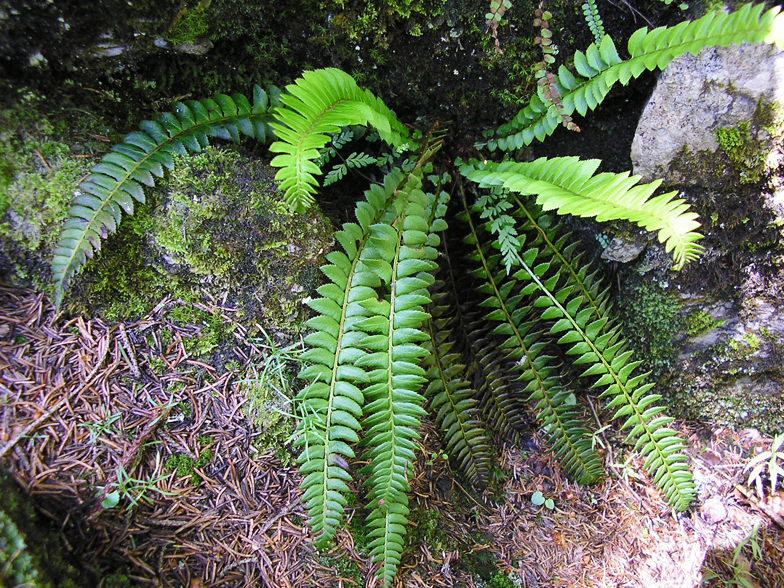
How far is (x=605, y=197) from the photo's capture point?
6.29 feet

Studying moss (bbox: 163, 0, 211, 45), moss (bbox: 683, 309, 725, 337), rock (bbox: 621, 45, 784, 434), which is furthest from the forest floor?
moss (bbox: 163, 0, 211, 45)

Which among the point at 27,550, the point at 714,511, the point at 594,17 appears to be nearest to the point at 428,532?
the point at 27,550

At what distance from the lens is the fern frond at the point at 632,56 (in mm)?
1691

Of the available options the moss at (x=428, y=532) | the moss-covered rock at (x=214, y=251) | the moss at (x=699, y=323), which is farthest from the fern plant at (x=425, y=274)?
the moss at (x=699, y=323)

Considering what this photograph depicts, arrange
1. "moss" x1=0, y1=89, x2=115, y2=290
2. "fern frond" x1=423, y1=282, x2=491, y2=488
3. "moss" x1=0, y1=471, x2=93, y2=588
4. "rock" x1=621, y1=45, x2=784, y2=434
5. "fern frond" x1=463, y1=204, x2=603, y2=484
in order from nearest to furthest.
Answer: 1. "moss" x1=0, y1=471, x2=93, y2=588
2. "moss" x1=0, y1=89, x2=115, y2=290
3. "rock" x1=621, y1=45, x2=784, y2=434
4. "fern frond" x1=423, y1=282, x2=491, y2=488
5. "fern frond" x1=463, y1=204, x2=603, y2=484

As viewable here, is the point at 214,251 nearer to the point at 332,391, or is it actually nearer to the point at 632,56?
the point at 332,391

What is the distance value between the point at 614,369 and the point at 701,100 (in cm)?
143

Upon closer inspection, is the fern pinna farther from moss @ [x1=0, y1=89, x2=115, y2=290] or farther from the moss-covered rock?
moss @ [x1=0, y1=89, x2=115, y2=290]

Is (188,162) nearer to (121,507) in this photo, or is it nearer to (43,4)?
(43,4)

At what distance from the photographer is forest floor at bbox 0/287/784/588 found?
6.30ft

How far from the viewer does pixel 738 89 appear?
2.33 metres

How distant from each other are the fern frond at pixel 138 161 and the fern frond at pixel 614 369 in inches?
62.3

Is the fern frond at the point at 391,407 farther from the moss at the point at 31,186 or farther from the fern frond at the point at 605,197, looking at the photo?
the moss at the point at 31,186

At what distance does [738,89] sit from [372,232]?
6.30ft
